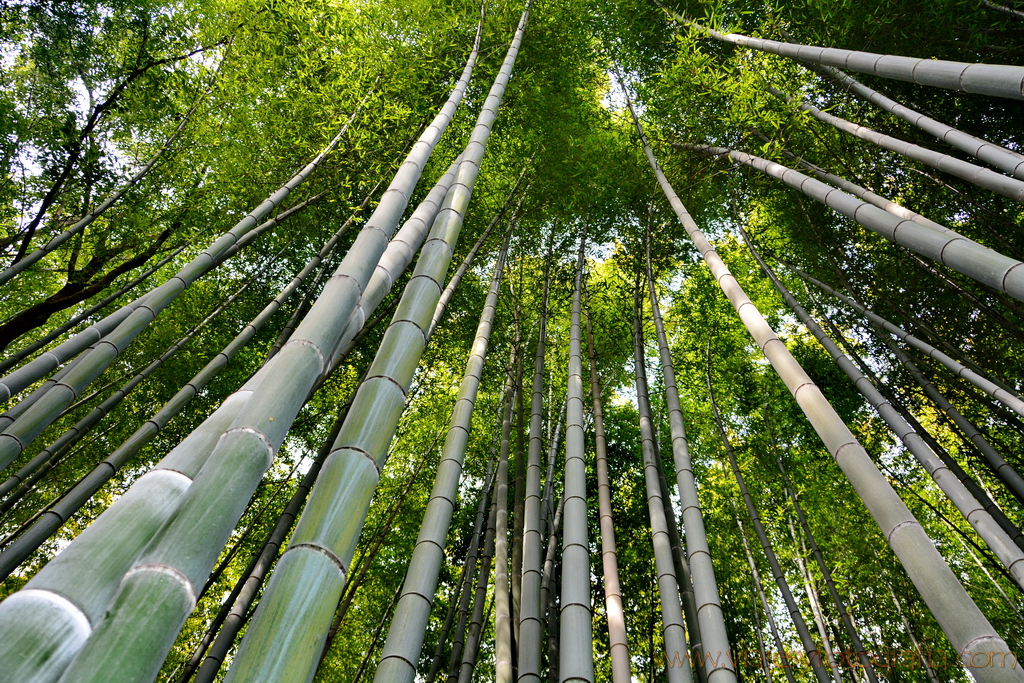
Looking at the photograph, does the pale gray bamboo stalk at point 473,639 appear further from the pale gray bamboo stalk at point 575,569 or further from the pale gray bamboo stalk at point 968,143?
the pale gray bamboo stalk at point 968,143

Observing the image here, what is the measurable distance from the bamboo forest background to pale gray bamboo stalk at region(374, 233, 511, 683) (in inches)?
6.5

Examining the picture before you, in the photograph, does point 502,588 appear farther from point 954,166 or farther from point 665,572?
point 954,166

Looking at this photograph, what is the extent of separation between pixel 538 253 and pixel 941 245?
13.1ft

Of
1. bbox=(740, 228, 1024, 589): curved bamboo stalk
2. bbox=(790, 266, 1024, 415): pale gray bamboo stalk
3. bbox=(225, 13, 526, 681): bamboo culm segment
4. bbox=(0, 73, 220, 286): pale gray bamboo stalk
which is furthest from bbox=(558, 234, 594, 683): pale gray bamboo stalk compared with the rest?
bbox=(0, 73, 220, 286): pale gray bamboo stalk

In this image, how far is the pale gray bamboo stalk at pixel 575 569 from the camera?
1.78 metres

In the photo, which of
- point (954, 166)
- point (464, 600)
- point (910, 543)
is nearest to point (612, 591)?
point (464, 600)

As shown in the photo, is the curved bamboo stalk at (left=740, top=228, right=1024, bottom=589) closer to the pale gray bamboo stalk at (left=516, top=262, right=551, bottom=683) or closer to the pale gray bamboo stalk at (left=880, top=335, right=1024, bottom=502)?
the pale gray bamboo stalk at (left=880, top=335, right=1024, bottom=502)

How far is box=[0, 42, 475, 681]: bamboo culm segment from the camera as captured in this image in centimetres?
71

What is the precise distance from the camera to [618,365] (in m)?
6.53

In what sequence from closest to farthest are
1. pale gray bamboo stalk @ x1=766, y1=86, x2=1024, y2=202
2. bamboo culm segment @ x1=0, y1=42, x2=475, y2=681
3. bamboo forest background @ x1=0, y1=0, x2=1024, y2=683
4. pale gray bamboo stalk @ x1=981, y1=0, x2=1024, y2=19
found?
1. bamboo culm segment @ x1=0, y1=42, x2=475, y2=681
2. pale gray bamboo stalk @ x1=766, y1=86, x2=1024, y2=202
3. pale gray bamboo stalk @ x1=981, y1=0, x2=1024, y2=19
4. bamboo forest background @ x1=0, y1=0, x2=1024, y2=683

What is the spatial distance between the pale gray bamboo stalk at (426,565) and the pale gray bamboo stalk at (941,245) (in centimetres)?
188

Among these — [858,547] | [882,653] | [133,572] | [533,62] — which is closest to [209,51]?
[533,62]

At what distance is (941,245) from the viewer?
1920 mm

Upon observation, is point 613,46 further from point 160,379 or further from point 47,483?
point 47,483
